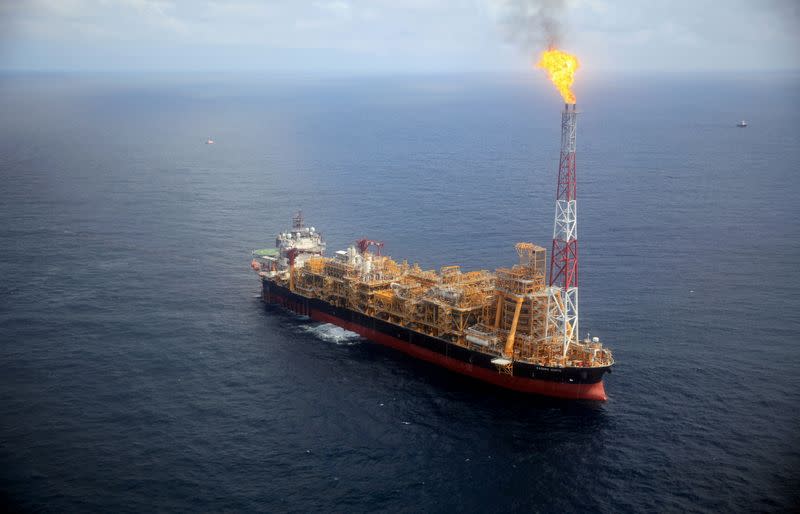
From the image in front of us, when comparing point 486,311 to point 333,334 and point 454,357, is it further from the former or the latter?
point 333,334

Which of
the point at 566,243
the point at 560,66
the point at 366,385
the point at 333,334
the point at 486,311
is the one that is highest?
the point at 560,66

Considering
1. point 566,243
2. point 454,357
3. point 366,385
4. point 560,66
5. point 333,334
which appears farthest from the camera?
point 333,334

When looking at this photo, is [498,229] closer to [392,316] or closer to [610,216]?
[610,216]

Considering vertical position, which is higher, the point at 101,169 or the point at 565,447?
the point at 101,169

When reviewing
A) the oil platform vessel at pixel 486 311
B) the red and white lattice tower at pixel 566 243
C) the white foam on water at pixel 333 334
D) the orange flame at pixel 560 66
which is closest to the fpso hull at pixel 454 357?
the oil platform vessel at pixel 486 311

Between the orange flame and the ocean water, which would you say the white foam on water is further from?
the orange flame

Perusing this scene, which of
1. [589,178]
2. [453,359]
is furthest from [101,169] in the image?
[453,359]

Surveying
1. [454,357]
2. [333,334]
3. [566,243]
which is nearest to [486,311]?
[454,357]
